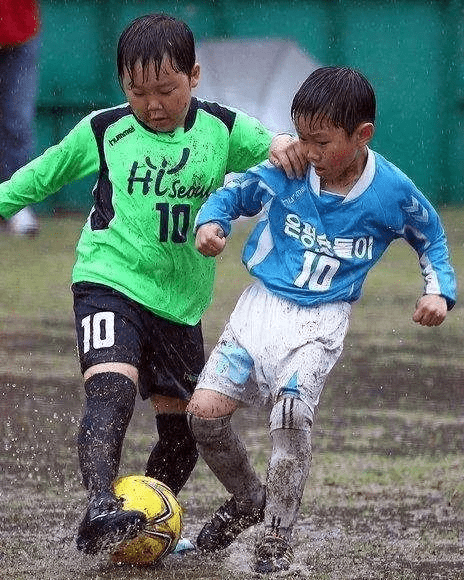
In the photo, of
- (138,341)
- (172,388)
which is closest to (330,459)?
(172,388)

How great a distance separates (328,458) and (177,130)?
5.74 ft

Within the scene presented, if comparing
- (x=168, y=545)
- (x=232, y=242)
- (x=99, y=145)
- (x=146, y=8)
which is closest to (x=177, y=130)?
(x=99, y=145)

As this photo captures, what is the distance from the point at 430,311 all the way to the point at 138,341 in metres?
0.86

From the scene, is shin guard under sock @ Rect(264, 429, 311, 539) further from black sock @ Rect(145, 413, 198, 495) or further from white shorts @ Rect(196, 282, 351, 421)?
black sock @ Rect(145, 413, 198, 495)

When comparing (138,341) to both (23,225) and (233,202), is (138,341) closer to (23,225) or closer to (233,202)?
(233,202)

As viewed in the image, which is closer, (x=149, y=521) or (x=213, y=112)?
(x=149, y=521)

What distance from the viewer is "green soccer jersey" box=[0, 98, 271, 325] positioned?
4734 millimetres

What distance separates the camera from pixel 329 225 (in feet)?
14.9

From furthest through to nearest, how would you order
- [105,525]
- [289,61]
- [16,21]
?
[289,61] → [16,21] → [105,525]

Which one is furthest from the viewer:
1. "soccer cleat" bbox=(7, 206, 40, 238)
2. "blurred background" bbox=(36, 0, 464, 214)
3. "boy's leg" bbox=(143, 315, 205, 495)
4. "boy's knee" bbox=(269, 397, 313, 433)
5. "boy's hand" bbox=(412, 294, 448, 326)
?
"blurred background" bbox=(36, 0, 464, 214)

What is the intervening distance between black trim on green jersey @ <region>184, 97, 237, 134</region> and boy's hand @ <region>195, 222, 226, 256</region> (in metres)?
0.54

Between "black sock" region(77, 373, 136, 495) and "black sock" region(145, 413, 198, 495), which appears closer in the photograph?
"black sock" region(77, 373, 136, 495)

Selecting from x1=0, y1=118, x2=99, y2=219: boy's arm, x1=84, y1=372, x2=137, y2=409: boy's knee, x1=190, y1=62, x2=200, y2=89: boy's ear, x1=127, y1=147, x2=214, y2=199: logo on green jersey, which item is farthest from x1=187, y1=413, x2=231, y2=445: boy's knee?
x1=190, y1=62, x2=200, y2=89: boy's ear

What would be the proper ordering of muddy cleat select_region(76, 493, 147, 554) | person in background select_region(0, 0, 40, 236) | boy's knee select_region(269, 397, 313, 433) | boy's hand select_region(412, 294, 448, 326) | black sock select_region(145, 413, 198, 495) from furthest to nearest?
person in background select_region(0, 0, 40, 236) < black sock select_region(145, 413, 198, 495) < boy's hand select_region(412, 294, 448, 326) < boy's knee select_region(269, 397, 313, 433) < muddy cleat select_region(76, 493, 147, 554)
